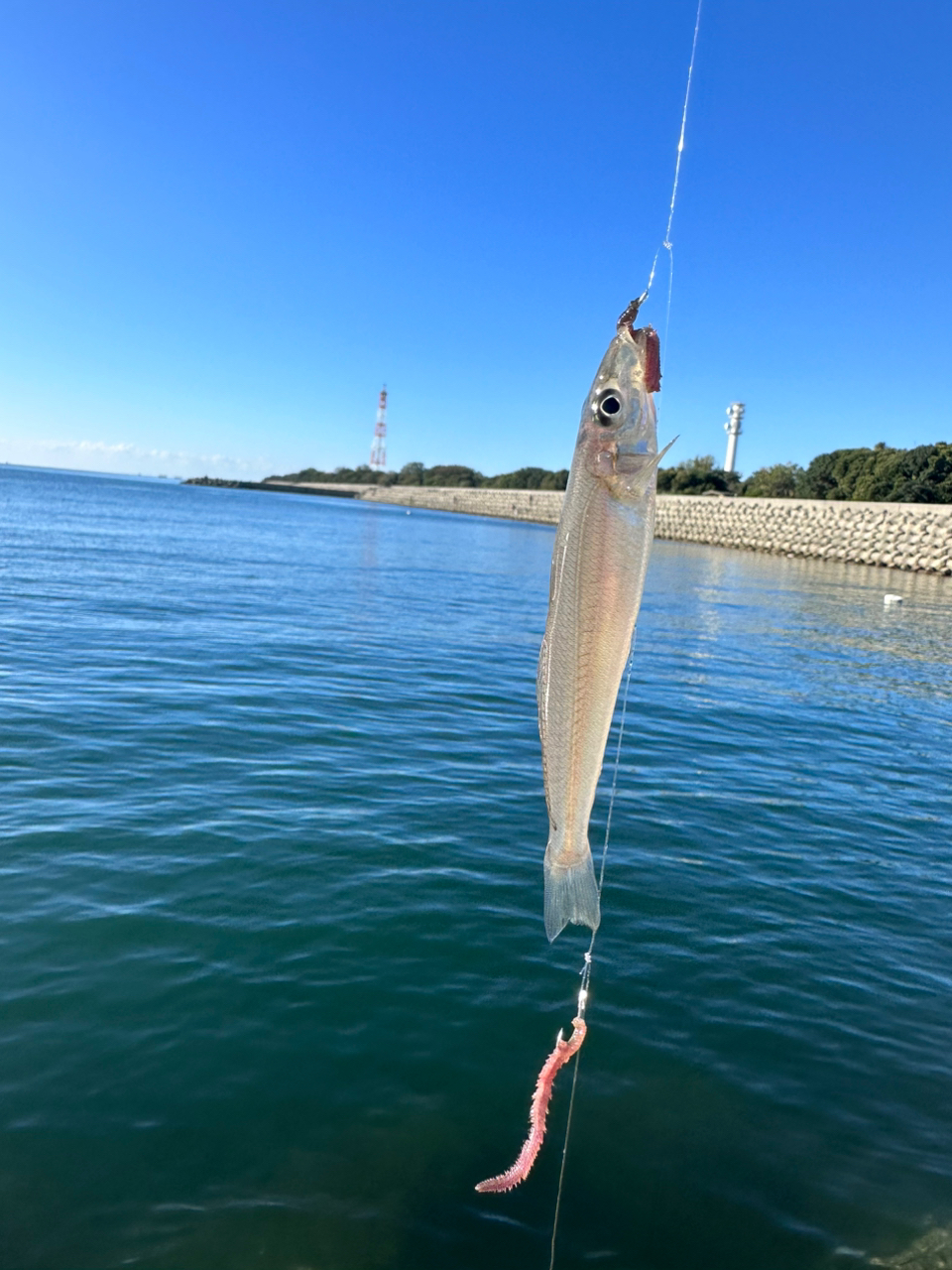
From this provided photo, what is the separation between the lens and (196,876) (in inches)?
350

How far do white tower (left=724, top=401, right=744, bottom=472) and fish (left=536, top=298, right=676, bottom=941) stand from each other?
14675cm

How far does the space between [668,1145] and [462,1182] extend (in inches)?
54.4

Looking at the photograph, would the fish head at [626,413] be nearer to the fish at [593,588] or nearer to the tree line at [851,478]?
the fish at [593,588]

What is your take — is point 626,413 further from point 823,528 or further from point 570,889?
point 823,528

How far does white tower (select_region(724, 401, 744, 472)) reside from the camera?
143125 millimetres

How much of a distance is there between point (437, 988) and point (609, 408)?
5693 mm

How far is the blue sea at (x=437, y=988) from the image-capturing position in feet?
17.3

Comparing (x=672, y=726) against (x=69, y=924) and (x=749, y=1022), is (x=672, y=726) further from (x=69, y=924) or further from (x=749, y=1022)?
(x=69, y=924)

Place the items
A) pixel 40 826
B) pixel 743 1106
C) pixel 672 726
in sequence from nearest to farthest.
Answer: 1. pixel 743 1106
2. pixel 40 826
3. pixel 672 726

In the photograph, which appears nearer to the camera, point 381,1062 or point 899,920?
point 381,1062

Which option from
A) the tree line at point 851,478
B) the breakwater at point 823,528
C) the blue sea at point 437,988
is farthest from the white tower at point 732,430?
→ the blue sea at point 437,988

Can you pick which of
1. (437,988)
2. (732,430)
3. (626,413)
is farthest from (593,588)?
(732,430)

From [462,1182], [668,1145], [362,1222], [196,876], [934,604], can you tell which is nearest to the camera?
[362,1222]

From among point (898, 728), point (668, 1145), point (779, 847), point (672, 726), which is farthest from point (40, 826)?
point (898, 728)
